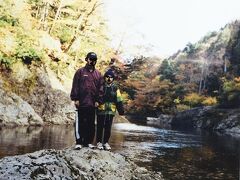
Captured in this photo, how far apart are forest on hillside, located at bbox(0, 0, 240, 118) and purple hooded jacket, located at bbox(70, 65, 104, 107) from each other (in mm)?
12551

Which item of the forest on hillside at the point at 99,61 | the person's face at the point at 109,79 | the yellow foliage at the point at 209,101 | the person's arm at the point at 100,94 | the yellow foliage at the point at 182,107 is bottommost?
the person's arm at the point at 100,94

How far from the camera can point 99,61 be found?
123ft

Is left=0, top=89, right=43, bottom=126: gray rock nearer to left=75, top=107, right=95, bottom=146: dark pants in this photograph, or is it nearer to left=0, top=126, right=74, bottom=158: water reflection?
left=0, top=126, right=74, bottom=158: water reflection

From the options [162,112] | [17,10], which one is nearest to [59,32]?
[17,10]

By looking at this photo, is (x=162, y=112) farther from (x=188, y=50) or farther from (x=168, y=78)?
(x=188, y=50)

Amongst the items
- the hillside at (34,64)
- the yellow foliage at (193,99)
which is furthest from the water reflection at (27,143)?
the yellow foliage at (193,99)

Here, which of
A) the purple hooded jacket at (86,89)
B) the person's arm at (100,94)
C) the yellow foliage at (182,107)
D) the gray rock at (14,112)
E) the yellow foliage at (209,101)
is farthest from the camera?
the yellow foliage at (182,107)

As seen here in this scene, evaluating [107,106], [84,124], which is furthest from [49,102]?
[84,124]

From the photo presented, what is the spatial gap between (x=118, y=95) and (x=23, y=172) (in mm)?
2842

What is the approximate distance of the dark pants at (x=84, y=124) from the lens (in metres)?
7.45

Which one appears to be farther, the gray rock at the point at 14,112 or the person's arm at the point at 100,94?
the gray rock at the point at 14,112

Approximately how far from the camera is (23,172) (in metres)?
5.51

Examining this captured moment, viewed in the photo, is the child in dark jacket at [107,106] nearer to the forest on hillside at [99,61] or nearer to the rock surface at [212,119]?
the forest on hillside at [99,61]

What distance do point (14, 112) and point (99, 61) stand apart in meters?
20.4
